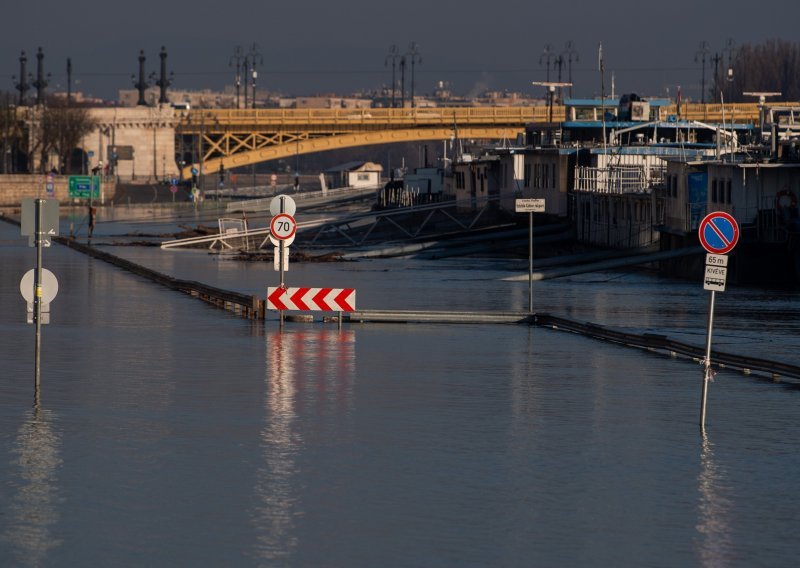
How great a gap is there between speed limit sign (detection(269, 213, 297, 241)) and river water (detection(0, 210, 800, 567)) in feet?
6.29

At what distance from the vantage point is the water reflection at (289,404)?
44.5 feet

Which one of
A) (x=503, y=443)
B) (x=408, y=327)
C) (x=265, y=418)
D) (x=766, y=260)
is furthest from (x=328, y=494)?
(x=766, y=260)

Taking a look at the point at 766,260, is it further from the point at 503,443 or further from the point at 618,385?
the point at 503,443

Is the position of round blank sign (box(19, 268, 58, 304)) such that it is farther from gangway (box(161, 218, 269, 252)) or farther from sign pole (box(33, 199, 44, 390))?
gangway (box(161, 218, 269, 252))

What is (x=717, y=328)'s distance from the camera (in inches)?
1435

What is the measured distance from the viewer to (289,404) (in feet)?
70.2

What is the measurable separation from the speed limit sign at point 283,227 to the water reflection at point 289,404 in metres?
1.92

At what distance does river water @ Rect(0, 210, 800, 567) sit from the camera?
42.7 ft

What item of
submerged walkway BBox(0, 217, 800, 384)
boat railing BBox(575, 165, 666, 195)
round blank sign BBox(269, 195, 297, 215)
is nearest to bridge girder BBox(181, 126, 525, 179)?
boat railing BBox(575, 165, 666, 195)

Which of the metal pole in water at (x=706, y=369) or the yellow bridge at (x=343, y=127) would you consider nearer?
the metal pole in water at (x=706, y=369)

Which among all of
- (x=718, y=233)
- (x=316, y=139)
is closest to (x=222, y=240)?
(x=718, y=233)

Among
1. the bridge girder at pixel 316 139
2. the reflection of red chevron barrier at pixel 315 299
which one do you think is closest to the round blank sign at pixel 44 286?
the reflection of red chevron barrier at pixel 315 299

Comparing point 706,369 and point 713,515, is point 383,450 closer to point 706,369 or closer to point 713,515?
point 706,369

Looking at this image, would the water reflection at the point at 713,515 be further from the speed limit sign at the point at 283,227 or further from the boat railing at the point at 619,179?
the boat railing at the point at 619,179
